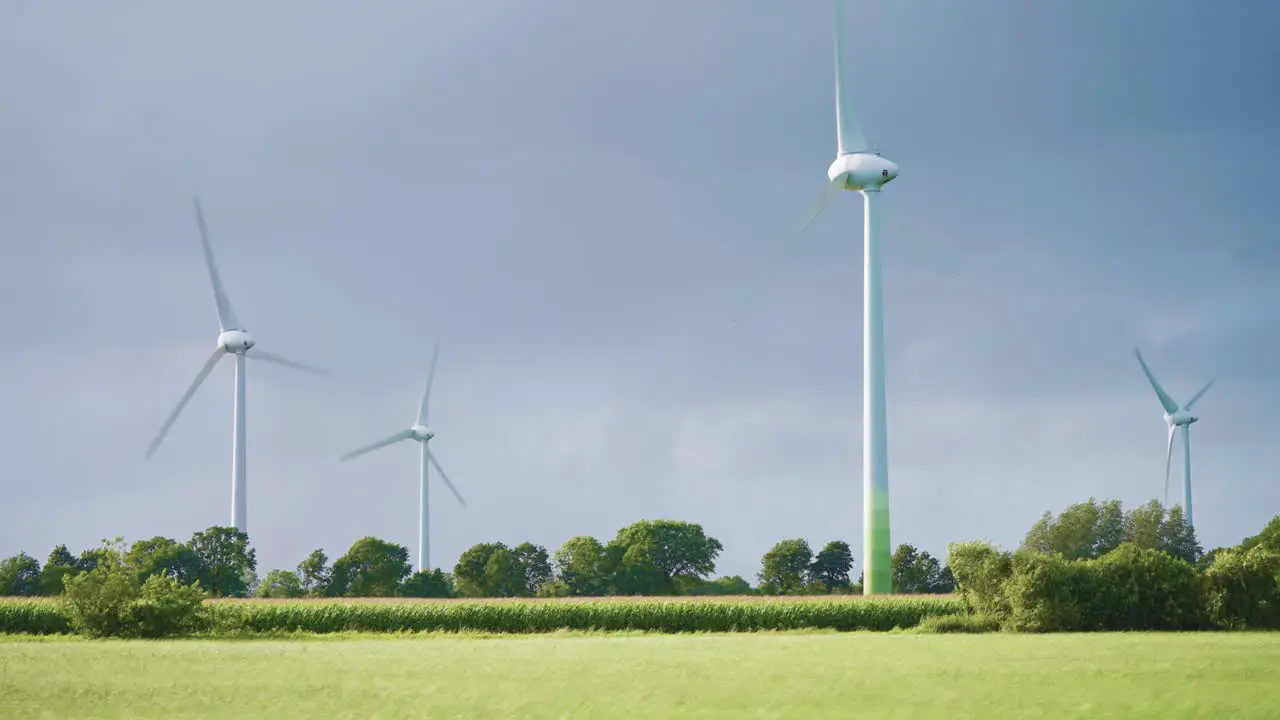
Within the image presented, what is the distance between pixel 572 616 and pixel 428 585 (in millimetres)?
54339

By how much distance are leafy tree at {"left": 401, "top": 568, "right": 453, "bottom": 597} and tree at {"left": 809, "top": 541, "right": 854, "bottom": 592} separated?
31.0 meters

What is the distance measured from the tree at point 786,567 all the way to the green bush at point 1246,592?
209ft

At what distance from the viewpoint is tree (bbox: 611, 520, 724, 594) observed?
4724 inches

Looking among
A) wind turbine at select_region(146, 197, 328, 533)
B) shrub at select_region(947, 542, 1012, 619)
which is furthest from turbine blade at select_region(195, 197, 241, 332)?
shrub at select_region(947, 542, 1012, 619)

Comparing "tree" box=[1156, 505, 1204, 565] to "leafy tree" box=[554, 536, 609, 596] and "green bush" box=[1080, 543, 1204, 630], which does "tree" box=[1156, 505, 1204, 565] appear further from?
"green bush" box=[1080, 543, 1204, 630]

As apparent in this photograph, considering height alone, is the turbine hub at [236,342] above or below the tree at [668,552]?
above

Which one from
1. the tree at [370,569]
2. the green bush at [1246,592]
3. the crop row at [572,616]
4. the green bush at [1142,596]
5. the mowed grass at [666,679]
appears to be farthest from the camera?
the tree at [370,569]

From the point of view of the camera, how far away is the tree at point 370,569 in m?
122

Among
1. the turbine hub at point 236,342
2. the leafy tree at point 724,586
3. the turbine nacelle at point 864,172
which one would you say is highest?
the turbine nacelle at point 864,172

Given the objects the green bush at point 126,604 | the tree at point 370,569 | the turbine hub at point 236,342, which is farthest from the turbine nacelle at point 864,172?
the tree at point 370,569

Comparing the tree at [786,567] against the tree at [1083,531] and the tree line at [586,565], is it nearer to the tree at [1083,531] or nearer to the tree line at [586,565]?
the tree line at [586,565]

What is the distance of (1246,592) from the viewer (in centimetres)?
5597

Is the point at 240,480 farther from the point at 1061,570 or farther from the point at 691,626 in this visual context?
the point at 1061,570

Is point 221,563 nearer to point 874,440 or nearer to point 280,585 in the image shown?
point 280,585
